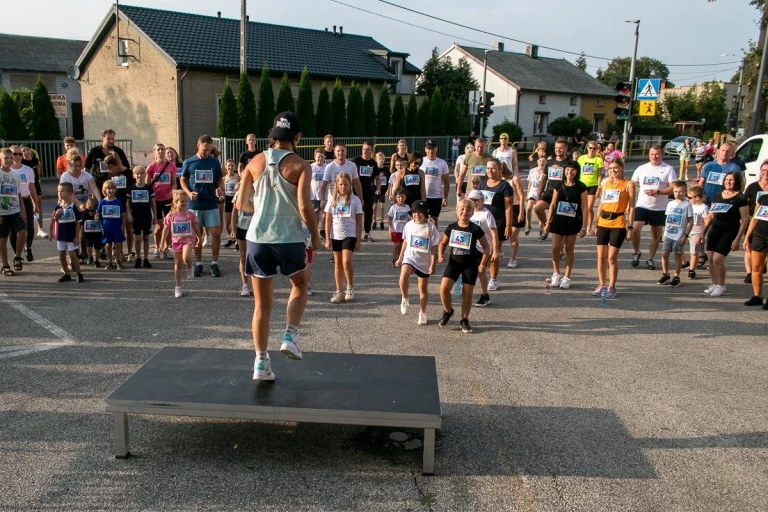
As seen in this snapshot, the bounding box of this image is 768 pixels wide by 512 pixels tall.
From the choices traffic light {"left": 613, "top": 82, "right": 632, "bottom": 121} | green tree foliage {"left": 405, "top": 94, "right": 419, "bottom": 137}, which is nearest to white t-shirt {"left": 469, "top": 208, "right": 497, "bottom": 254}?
traffic light {"left": 613, "top": 82, "right": 632, "bottom": 121}

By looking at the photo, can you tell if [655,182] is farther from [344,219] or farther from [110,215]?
[110,215]

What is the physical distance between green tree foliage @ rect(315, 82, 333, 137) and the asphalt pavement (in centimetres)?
2395

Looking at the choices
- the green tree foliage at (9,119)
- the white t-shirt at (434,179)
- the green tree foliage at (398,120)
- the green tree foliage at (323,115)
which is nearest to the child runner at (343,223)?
the white t-shirt at (434,179)

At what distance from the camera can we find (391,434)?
16.6ft

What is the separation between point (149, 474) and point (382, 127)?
32516mm

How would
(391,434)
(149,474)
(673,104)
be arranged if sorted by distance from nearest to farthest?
1. (149,474)
2. (391,434)
3. (673,104)

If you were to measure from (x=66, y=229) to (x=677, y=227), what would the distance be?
9.38m

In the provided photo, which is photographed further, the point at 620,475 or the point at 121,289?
the point at 121,289

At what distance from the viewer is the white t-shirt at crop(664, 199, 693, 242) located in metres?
10.3

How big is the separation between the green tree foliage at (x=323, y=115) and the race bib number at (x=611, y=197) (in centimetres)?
2431

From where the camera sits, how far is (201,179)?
397 inches

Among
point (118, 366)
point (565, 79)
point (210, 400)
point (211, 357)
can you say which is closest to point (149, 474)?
point (210, 400)

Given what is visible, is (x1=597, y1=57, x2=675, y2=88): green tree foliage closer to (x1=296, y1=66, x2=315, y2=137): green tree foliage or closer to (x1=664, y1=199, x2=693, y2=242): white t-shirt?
(x1=296, y1=66, x2=315, y2=137): green tree foliage

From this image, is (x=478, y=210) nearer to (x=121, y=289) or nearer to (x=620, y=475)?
(x=620, y=475)
